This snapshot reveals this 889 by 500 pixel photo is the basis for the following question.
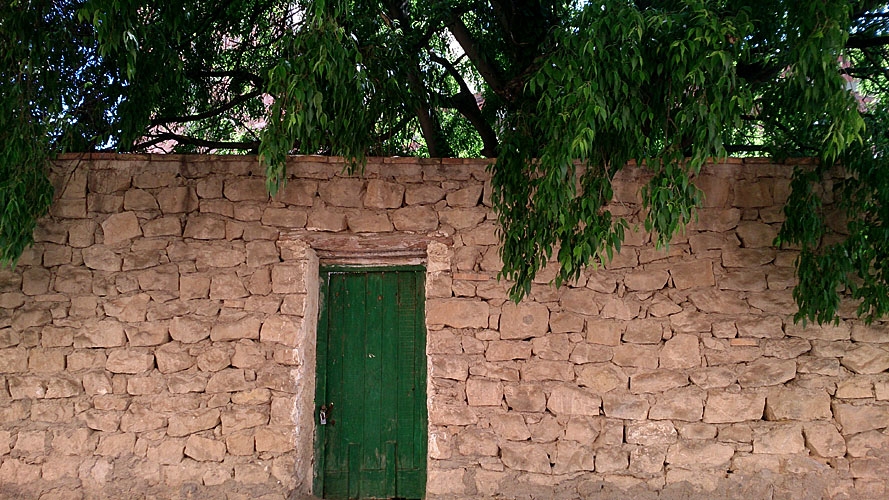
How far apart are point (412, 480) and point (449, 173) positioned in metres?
1.95

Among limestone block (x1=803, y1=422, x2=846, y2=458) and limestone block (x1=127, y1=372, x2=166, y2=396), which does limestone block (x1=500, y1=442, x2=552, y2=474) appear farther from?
limestone block (x1=127, y1=372, x2=166, y2=396)

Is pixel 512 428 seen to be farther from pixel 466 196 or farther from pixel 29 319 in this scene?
pixel 29 319

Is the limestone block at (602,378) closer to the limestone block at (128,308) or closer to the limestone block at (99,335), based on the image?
the limestone block at (128,308)

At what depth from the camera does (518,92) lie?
4.30 m

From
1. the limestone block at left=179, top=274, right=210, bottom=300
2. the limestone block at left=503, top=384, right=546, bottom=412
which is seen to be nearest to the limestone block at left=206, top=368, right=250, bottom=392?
the limestone block at left=179, top=274, right=210, bottom=300

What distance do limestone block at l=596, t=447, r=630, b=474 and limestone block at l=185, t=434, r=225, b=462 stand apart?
224 cm

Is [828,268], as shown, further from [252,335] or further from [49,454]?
[49,454]

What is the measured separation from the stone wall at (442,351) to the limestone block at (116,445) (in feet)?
→ 0.03

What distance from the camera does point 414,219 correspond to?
14.1 ft

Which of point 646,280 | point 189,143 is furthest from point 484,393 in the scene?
point 189,143

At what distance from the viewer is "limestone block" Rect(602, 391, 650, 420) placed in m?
4.14

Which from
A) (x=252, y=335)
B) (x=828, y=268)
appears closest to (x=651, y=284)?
Answer: (x=828, y=268)

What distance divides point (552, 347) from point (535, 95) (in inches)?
59.0

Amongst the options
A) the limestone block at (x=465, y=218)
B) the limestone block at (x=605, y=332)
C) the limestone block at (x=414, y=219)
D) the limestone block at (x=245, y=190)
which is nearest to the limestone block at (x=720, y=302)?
the limestone block at (x=605, y=332)
